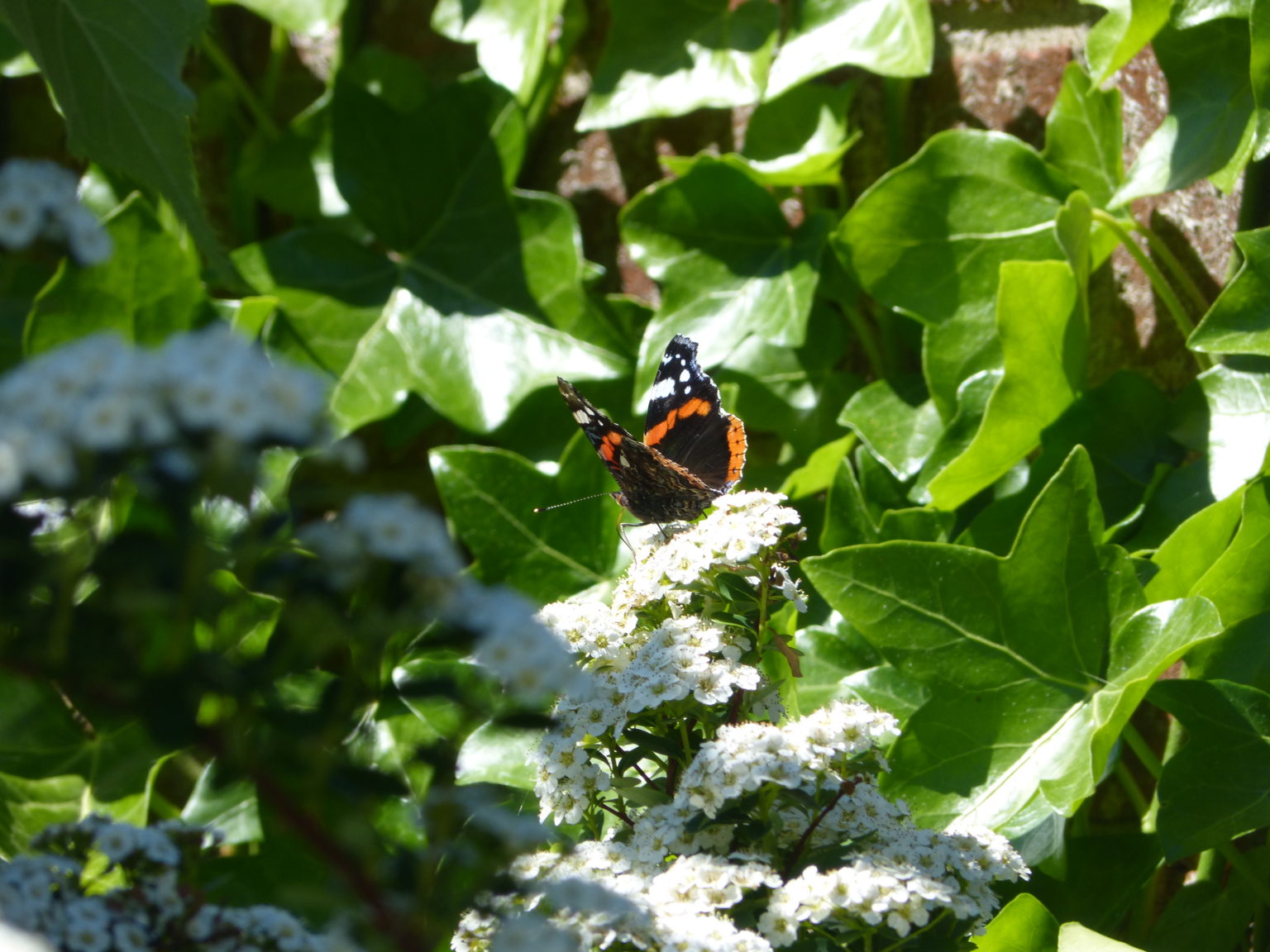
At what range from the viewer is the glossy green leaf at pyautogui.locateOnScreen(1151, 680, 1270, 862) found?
2.49 ft

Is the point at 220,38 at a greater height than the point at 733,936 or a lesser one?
greater

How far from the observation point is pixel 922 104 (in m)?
1.25

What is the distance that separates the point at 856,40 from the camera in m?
1.12

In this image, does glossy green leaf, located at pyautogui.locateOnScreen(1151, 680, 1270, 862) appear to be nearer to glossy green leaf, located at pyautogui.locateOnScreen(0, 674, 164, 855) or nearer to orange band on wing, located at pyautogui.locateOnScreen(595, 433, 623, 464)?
orange band on wing, located at pyautogui.locateOnScreen(595, 433, 623, 464)

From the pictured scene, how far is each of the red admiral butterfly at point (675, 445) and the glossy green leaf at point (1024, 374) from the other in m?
0.21

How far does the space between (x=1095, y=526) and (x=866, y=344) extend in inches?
19.2

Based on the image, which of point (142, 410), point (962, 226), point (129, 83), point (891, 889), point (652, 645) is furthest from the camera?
point (962, 226)

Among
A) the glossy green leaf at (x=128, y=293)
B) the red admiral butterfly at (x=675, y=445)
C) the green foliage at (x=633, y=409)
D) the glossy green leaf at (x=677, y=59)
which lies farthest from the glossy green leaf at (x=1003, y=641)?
the glossy green leaf at (x=128, y=293)

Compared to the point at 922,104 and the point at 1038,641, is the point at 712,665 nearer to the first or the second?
the point at 1038,641

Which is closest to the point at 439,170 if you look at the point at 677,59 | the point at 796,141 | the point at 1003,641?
the point at 677,59

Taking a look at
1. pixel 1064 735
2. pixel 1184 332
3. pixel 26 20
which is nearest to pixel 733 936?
pixel 1064 735

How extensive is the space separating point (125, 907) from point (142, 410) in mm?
178

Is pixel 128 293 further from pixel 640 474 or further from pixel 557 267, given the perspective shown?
pixel 640 474

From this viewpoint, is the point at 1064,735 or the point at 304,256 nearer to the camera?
the point at 1064,735
